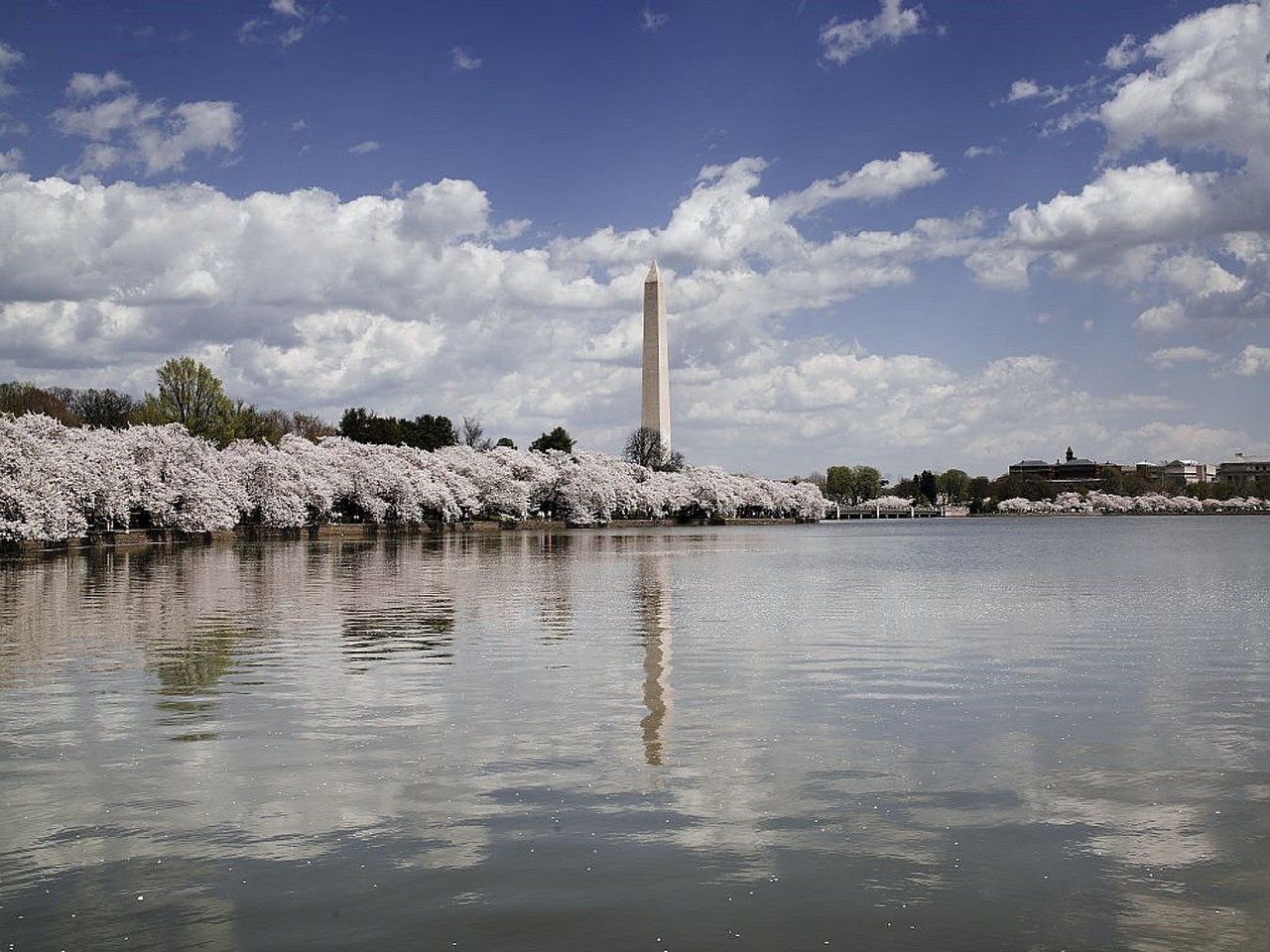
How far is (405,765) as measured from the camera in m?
11.4

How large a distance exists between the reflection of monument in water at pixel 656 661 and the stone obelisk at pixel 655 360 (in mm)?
95770

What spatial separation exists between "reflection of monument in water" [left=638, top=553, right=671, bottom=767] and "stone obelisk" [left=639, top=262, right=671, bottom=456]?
95.8 metres

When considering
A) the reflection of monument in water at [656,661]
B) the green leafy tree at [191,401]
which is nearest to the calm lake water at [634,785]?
the reflection of monument in water at [656,661]

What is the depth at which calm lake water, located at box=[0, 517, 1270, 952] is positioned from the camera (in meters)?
7.48

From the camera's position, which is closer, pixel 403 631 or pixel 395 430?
pixel 403 631

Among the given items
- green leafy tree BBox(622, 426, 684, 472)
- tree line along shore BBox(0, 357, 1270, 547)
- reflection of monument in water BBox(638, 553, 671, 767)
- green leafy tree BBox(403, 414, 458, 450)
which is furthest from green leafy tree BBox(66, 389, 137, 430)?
reflection of monument in water BBox(638, 553, 671, 767)

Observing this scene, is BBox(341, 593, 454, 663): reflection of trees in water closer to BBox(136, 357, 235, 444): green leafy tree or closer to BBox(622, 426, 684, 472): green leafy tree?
BBox(136, 357, 235, 444): green leafy tree

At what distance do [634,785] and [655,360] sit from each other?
125110mm

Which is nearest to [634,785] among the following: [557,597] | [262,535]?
[557,597]

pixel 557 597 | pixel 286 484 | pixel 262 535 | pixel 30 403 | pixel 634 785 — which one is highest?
pixel 30 403

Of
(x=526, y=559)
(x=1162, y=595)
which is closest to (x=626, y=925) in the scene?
(x=1162, y=595)

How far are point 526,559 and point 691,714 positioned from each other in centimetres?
4077

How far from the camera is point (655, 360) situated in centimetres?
13475

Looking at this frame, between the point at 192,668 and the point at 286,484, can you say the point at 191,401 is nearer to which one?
the point at 286,484
